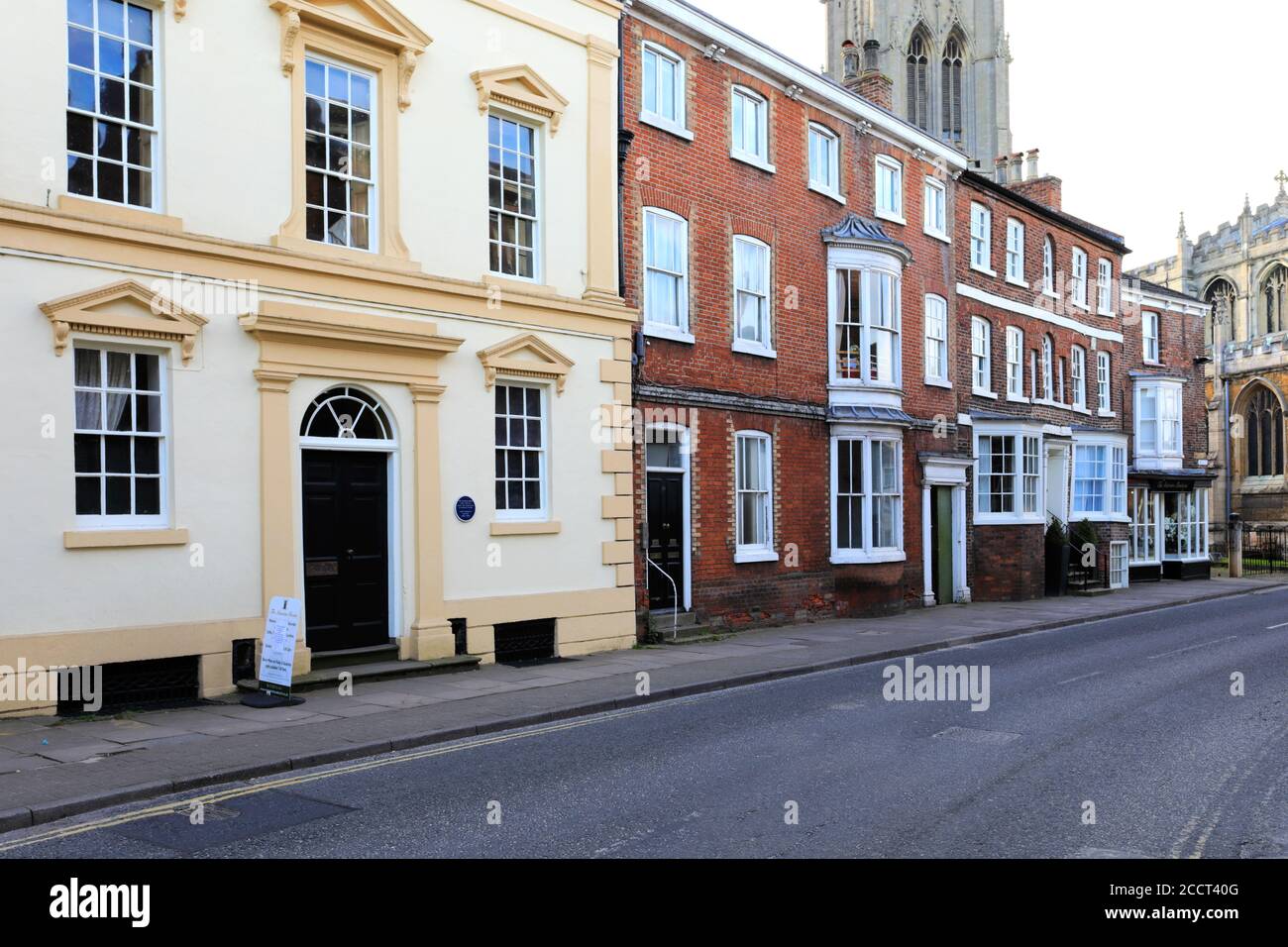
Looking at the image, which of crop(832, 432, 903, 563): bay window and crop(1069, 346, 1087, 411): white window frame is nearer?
crop(832, 432, 903, 563): bay window

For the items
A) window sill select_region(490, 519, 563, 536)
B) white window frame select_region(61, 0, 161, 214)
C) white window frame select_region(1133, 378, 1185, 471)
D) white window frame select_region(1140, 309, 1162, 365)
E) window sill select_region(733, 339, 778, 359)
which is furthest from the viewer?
white window frame select_region(1140, 309, 1162, 365)

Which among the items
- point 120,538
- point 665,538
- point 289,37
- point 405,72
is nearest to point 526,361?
point 405,72

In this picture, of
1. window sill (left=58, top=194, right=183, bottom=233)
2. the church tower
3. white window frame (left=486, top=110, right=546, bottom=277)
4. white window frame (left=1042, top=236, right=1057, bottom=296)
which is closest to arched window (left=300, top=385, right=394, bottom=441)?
window sill (left=58, top=194, right=183, bottom=233)

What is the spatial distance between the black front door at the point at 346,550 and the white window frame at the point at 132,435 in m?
1.71

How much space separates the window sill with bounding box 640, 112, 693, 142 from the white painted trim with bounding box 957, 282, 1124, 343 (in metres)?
10.5

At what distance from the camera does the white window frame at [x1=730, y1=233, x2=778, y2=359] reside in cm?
1955

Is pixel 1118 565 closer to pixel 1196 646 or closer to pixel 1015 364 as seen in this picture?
pixel 1015 364

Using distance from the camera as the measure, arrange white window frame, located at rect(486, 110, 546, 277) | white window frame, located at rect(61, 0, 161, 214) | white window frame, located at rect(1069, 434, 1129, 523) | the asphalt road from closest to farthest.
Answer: the asphalt road
white window frame, located at rect(61, 0, 161, 214)
white window frame, located at rect(486, 110, 546, 277)
white window frame, located at rect(1069, 434, 1129, 523)

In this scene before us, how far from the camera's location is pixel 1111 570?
102ft

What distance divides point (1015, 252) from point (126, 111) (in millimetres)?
23275

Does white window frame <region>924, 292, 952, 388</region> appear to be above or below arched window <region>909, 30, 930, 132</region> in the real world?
below

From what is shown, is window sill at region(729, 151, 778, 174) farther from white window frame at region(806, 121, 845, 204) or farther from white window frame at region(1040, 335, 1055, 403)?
white window frame at region(1040, 335, 1055, 403)

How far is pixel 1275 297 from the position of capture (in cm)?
6556
